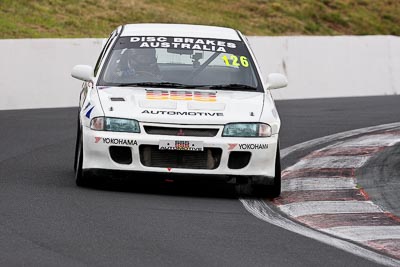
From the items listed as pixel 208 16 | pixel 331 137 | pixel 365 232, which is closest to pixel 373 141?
pixel 331 137

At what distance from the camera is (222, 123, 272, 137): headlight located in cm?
1089

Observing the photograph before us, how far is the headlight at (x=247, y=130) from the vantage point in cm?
1089

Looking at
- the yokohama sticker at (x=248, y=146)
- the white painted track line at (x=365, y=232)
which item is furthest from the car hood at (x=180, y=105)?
the white painted track line at (x=365, y=232)

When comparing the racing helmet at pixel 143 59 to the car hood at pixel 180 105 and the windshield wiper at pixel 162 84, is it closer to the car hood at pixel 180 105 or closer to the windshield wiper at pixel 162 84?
the windshield wiper at pixel 162 84

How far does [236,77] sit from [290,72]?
1308 centimetres

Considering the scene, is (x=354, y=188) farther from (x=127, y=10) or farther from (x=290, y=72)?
(x=127, y=10)

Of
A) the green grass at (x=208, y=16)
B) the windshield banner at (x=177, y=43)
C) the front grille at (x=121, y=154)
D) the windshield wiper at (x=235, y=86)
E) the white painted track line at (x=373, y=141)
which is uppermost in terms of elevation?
the windshield banner at (x=177, y=43)

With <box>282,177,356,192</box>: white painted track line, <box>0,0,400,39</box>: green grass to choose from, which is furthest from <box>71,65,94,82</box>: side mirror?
<box>0,0,400,39</box>: green grass

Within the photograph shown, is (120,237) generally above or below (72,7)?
above

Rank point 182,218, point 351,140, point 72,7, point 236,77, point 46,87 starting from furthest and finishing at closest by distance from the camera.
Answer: point 72,7
point 46,87
point 351,140
point 236,77
point 182,218

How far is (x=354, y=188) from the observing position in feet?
39.7

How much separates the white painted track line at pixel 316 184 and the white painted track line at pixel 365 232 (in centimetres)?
221

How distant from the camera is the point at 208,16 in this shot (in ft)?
118

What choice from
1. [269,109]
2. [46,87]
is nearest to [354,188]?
[269,109]
